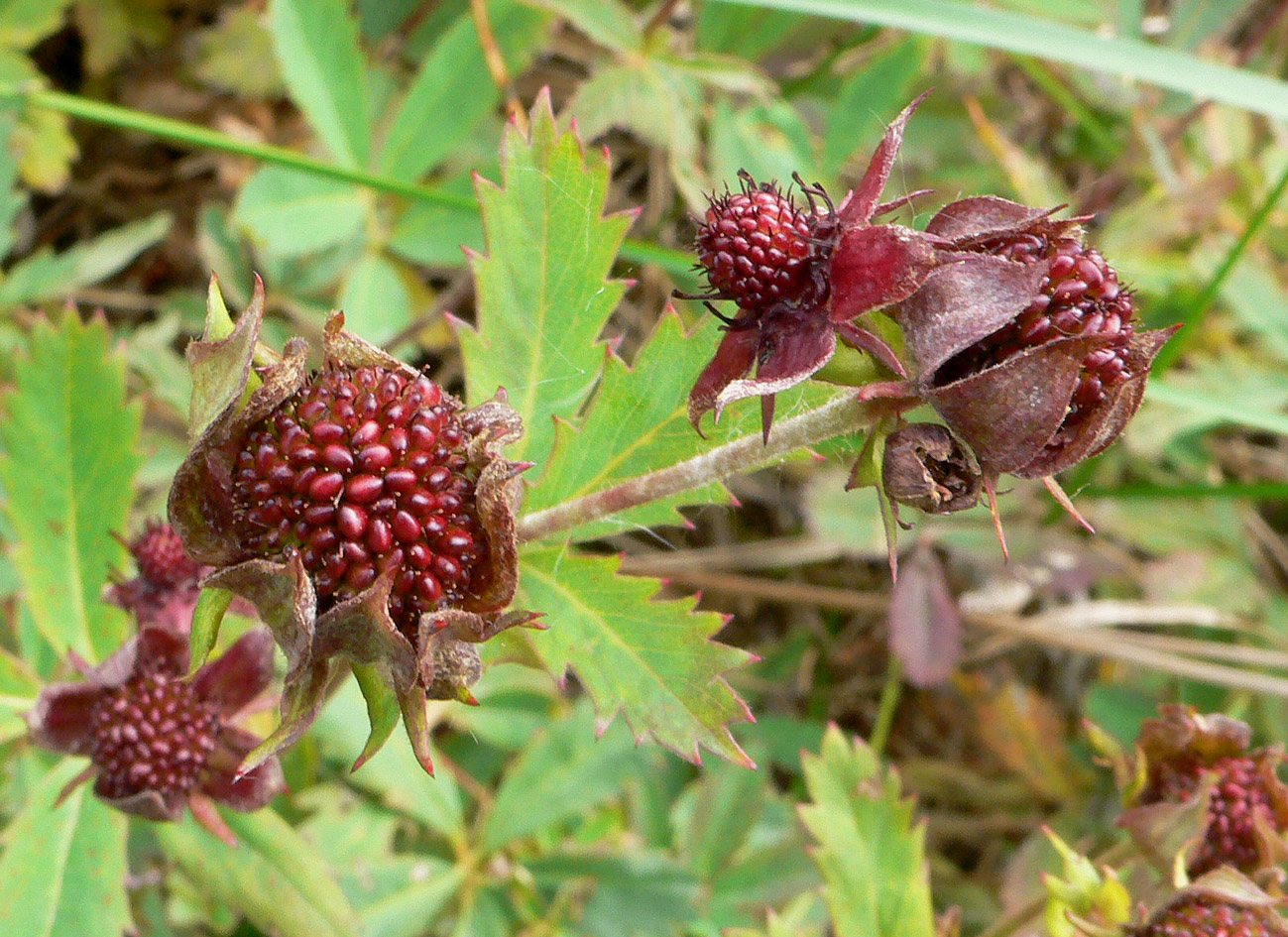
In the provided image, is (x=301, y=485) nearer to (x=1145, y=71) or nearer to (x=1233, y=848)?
(x=1233, y=848)

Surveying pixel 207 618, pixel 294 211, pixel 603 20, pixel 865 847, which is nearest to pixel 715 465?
pixel 207 618

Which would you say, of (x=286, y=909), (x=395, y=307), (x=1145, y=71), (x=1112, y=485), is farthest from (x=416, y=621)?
(x=1112, y=485)

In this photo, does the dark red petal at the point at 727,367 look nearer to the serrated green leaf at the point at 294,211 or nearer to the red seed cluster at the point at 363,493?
the red seed cluster at the point at 363,493

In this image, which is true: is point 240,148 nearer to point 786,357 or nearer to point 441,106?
point 441,106

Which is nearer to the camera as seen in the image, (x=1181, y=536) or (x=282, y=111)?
(x=1181, y=536)

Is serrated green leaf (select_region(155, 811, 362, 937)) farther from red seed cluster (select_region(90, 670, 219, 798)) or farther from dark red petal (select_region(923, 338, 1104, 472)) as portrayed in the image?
dark red petal (select_region(923, 338, 1104, 472))
